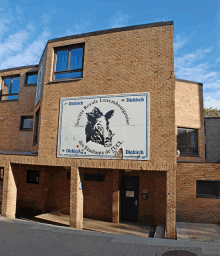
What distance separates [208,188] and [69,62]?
8697 millimetres

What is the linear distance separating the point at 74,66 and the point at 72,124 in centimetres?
281

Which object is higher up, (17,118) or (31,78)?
(31,78)

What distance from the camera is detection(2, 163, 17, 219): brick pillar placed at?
10.7m

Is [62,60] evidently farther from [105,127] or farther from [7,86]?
[7,86]

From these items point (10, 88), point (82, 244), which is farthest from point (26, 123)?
point (82, 244)

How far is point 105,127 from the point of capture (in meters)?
9.50

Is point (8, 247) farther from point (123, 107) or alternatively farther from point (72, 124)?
point (123, 107)

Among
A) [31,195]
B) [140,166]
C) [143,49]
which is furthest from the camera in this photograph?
[31,195]

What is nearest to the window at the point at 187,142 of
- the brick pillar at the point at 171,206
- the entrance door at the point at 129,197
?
the entrance door at the point at 129,197

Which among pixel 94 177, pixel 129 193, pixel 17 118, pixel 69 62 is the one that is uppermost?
pixel 69 62

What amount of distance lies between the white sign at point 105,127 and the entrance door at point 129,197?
3064mm

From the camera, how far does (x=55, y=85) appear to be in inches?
416

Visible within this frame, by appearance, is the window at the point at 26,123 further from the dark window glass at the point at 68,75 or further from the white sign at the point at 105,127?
the white sign at the point at 105,127

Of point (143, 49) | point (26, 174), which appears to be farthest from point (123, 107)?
point (26, 174)
